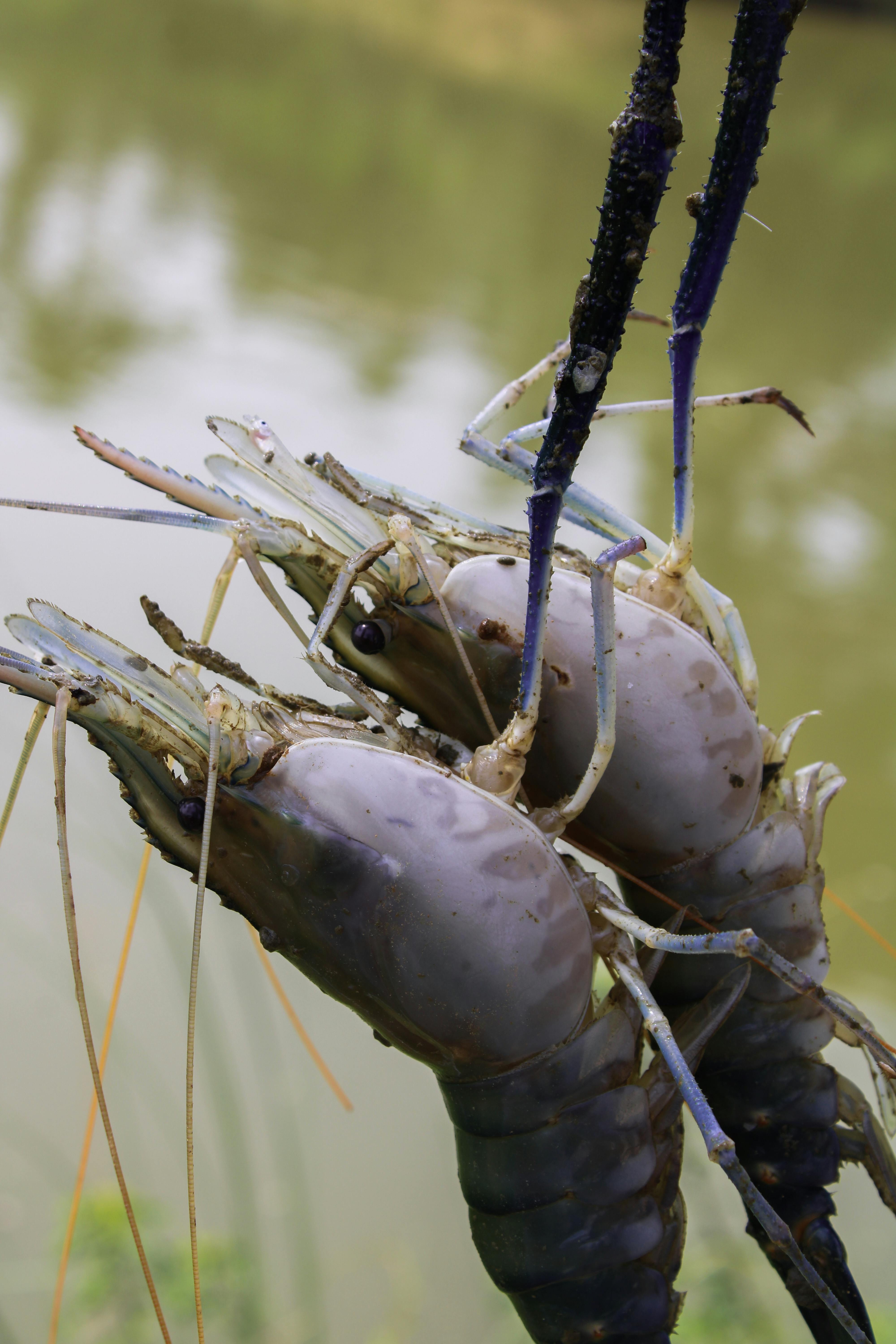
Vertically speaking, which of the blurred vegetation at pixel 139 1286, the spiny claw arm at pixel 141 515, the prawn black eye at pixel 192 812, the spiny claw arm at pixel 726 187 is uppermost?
the spiny claw arm at pixel 726 187

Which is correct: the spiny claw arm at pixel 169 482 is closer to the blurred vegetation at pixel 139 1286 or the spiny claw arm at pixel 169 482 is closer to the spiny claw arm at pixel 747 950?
the spiny claw arm at pixel 747 950

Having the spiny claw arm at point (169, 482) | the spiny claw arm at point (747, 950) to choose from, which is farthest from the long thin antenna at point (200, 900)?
the spiny claw arm at point (747, 950)

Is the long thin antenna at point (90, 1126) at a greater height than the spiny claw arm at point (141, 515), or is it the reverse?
the spiny claw arm at point (141, 515)

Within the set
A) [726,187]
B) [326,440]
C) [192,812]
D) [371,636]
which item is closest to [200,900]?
[192,812]

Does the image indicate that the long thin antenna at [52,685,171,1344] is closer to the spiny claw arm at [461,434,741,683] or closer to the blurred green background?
the spiny claw arm at [461,434,741,683]

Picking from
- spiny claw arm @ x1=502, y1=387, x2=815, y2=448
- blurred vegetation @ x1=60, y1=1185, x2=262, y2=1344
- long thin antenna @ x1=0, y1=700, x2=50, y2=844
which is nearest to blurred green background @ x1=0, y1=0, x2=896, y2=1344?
blurred vegetation @ x1=60, y1=1185, x2=262, y2=1344

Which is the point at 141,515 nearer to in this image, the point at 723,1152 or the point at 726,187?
the point at 726,187
